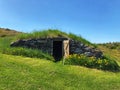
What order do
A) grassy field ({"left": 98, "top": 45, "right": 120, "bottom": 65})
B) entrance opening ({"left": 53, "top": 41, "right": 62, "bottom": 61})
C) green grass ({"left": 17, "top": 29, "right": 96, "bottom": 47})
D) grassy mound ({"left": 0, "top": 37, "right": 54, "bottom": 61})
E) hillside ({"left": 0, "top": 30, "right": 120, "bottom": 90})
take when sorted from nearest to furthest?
1. hillside ({"left": 0, "top": 30, "right": 120, "bottom": 90})
2. grassy mound ({"left": 0, "top": 37, "right": 54, "bottom": 61})
3. green grass ({"left": 17, "top": 29, "right": 96, "bottom": 47})
4. entrance opening ({"left": 53, "top": 41, "right": 62, "bottom": 61})
5. grassy field ({"left": 98, "top": 45, "right": 120, "bottom": 65})

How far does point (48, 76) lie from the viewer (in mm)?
19312

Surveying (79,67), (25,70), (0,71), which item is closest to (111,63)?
(79,67)

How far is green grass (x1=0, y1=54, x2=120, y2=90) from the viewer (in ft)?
58.0

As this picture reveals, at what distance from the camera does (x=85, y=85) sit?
18844mm

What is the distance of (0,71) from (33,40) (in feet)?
26.4

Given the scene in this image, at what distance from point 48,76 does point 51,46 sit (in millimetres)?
7580

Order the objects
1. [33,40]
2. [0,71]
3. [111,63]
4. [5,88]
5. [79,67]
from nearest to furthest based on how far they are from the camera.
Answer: [5,88], [0,71], [79,67], [111,63], [33,40]

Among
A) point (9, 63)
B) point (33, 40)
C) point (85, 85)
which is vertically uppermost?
point (33, 40)

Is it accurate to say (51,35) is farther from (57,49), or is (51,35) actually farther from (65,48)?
(57,49)

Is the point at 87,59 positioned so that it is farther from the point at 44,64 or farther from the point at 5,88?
the point at 5,88

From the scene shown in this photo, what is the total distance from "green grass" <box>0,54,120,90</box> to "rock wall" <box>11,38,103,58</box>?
3.38 meters

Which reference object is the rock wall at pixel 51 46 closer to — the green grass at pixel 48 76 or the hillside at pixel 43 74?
the hillside at pixel 43 74

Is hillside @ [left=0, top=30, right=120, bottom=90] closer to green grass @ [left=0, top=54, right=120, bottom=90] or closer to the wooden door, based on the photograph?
green grass @ [left=0, top=54, right=120, bottom=90]

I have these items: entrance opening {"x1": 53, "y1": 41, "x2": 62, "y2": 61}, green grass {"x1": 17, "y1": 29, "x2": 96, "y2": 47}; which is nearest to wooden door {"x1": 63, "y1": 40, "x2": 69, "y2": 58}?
green grass {"x1": 17, "y1": 29, "x2": 96, "y2": 47}
